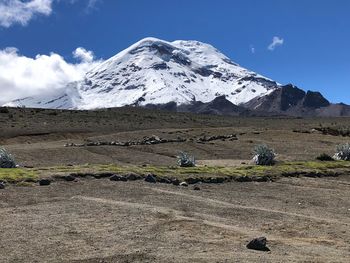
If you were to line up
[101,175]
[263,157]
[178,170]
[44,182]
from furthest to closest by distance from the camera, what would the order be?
[263,157], [178,170], [101,175], [44,182]

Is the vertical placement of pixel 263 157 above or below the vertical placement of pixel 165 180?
above

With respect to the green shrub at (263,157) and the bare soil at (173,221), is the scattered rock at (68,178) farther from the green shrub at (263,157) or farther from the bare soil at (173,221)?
the green shrub at (263,157)

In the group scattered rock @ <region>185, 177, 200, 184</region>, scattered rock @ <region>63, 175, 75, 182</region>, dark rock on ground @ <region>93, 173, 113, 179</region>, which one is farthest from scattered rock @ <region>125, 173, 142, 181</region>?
scattered rock @ <region>63, 175, 75, 182</region>

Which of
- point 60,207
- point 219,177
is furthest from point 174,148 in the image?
point 60,207

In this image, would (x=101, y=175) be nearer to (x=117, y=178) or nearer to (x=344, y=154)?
(x=117, y=178)

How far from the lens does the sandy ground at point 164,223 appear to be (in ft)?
41.9

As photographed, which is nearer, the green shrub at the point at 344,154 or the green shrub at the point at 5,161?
the green shrub at the point at 5,161

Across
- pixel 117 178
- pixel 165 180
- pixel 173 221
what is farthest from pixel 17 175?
pixel 173 221

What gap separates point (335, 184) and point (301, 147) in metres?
22.8

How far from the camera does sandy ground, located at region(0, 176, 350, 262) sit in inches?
503

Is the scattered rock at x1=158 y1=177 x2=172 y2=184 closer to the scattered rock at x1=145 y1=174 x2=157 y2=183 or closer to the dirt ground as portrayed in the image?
the scattered rock at x1=145 y1=174 x2=157 y2=183

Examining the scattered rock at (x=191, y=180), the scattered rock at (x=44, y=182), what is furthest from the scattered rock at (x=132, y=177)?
the scattered rock at (x=44, y=182)

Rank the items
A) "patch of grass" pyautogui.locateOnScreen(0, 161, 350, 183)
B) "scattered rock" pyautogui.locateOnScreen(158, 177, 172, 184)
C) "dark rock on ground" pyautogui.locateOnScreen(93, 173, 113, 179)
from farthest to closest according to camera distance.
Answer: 1. "dark rock on ground" pyautogui.locateOnScreen(93, 173, 113, 179)
2. "scattered rock" pyautogui.locateOnScreen(158, 177, 172, 184)
3. "patch of grass" pyautogui.locateOnScreen(0, 161, 350, 183)

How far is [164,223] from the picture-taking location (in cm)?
1598
